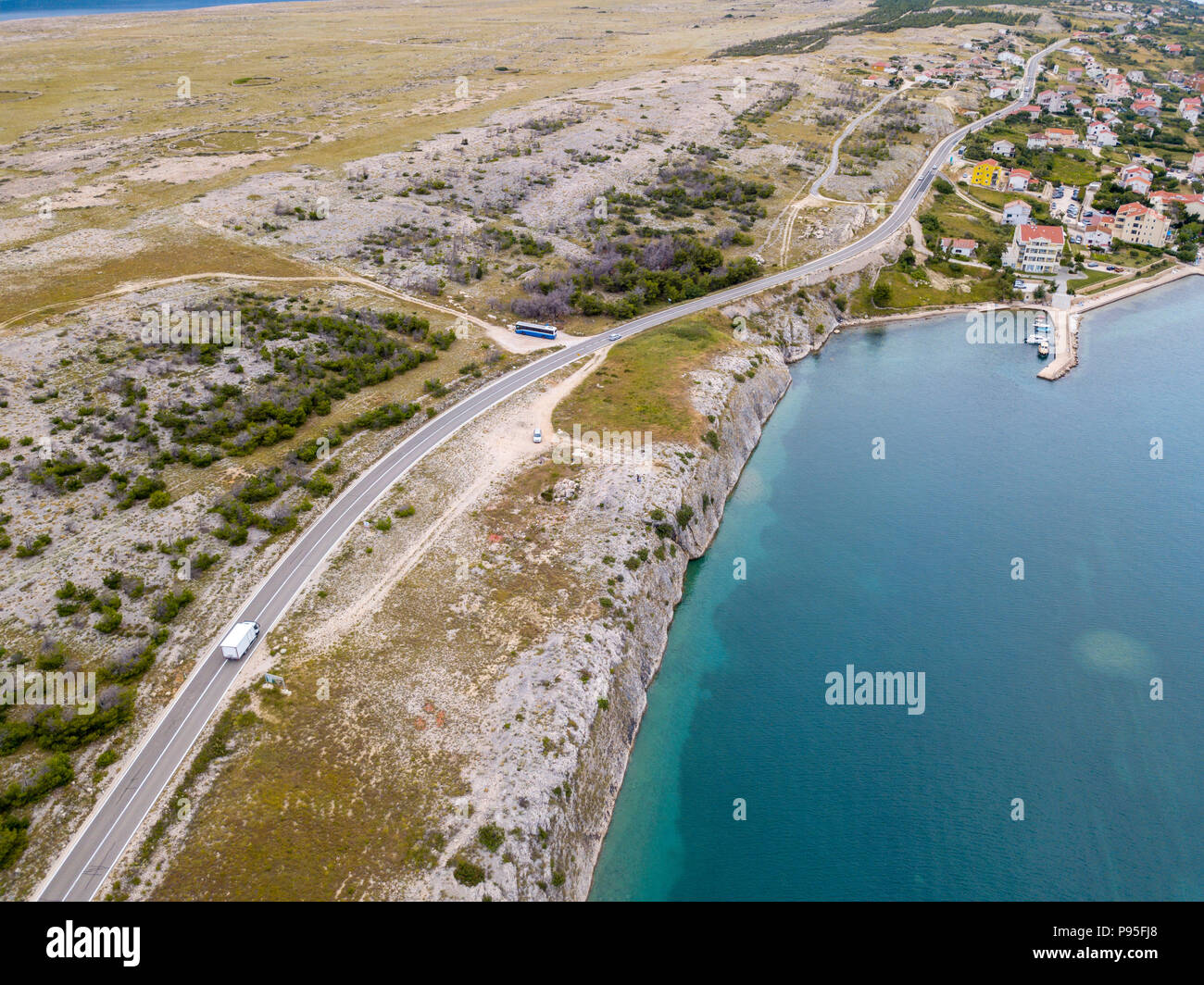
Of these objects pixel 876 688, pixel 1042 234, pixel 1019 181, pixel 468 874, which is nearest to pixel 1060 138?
pixel 1019 181

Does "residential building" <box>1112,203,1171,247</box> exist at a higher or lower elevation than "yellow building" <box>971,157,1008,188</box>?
lower

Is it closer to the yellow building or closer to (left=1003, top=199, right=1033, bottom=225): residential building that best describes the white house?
(left=1003, top=199, right=1033, bottom=225): residential building

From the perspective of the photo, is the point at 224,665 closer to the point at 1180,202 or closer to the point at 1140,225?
the point at 1140,225

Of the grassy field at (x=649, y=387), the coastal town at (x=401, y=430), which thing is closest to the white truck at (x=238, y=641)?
the coastal town at (x=401, y=430)

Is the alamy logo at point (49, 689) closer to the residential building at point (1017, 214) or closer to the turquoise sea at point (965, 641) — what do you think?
the turquoise sea at point (965, 641)

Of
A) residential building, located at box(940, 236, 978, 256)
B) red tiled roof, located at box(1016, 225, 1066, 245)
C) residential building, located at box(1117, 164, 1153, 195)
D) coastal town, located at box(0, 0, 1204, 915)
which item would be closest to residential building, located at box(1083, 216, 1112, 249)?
coastal town, located at box(0, 0, 1204, 915)
